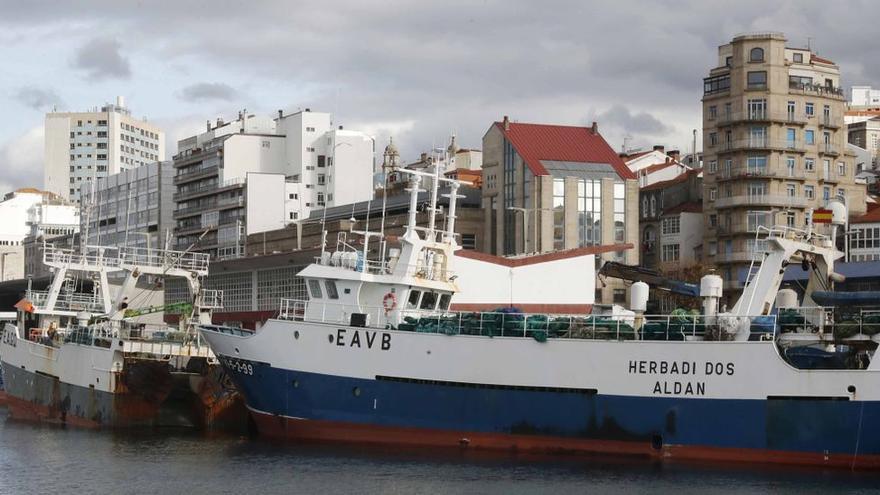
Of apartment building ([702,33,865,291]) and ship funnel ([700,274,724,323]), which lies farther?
apartment building ([702,33,865,291])

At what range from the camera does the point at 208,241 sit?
356ft

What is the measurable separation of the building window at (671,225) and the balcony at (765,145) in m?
6.53

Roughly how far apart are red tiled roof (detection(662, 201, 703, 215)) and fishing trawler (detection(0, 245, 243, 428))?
145ft

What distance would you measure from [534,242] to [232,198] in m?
35.7

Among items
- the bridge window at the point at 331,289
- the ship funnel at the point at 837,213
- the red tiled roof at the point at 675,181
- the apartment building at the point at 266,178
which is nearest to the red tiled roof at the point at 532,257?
the bridge window at the point at 331,289

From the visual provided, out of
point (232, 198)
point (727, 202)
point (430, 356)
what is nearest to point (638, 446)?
point (430, 356)

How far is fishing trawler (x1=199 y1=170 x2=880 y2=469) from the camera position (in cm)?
3719

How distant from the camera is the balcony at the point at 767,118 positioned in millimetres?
82750

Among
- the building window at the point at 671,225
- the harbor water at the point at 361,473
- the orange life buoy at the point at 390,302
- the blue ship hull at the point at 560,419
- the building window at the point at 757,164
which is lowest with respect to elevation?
the harbor water at the point at 361,473

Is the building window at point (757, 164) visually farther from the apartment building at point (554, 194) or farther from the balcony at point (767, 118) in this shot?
the apartment building at point (554, 194)

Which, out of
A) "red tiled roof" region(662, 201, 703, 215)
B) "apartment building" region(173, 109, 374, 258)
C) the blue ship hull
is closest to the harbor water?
the blue ship hull

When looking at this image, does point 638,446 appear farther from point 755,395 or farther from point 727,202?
point 727,202

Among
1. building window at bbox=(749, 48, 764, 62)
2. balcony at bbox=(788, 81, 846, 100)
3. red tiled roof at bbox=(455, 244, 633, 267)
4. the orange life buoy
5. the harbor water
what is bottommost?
the harbor water

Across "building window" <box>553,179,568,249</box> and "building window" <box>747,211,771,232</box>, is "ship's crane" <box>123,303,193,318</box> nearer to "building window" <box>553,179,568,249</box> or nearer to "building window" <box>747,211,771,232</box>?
"building window" <box>553,179,568,249</box>
